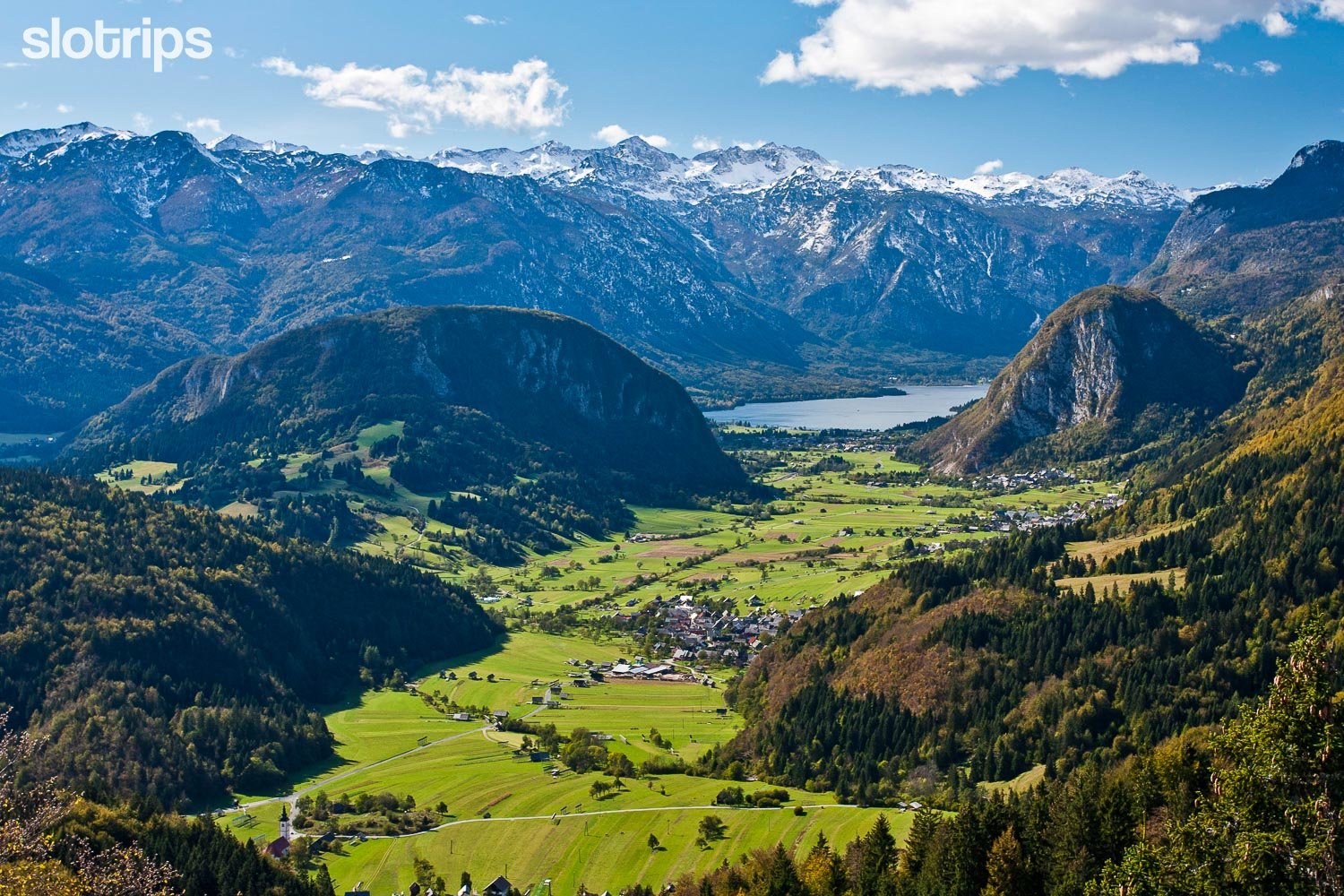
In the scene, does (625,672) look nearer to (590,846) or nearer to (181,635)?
(181,635)

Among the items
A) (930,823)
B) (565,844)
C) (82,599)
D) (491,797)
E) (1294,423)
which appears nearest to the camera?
(930,823)

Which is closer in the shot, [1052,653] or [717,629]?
[1052,653]

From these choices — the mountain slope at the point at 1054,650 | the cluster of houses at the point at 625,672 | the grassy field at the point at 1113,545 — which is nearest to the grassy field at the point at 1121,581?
A: the mountain slope at the point at 1054,650

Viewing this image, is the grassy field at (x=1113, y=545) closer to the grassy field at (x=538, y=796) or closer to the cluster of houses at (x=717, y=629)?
the cluster of houses at (x=717, y=629)

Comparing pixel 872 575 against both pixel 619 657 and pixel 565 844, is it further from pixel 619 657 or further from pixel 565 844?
pixel 565 844

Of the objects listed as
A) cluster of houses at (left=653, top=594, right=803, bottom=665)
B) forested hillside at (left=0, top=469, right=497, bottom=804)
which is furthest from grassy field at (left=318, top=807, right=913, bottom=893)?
cluster of houses at (left=653, top=594, right=803, bottom=665)

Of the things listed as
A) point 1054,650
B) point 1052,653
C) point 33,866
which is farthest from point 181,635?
point 33,866

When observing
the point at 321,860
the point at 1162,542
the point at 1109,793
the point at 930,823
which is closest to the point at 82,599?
the point at 321,860

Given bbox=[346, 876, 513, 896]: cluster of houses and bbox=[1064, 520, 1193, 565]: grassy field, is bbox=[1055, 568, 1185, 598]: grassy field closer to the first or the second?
bbox=[1064, 520, 1193, 565]: grassy field
